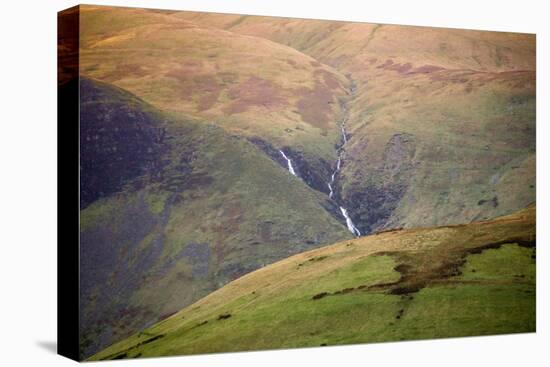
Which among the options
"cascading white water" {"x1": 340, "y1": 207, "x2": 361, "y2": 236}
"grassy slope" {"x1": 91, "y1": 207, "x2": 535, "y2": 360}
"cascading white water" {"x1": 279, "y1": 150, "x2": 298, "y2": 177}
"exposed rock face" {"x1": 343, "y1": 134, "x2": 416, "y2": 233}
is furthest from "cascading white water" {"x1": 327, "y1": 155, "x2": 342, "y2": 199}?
"grassy slope" {"x1": 91, "y1": 207, "x2": 535, "y2": 360}

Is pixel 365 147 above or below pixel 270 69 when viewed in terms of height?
below

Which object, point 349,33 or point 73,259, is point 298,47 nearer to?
point 349,33

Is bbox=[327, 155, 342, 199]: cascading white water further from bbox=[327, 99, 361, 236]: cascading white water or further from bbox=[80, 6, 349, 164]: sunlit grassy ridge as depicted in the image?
bbox=[80, 6, 349, 164]: sunlit grassy ridge

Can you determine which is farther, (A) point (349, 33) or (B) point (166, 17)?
(A) point (349, 33)

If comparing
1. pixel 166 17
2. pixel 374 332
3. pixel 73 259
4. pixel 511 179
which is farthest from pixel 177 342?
pixel 511 179

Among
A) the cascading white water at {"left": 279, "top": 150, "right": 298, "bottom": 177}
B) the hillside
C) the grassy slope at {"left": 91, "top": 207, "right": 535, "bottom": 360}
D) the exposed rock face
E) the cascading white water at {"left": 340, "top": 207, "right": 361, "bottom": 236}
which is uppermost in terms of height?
the hillside

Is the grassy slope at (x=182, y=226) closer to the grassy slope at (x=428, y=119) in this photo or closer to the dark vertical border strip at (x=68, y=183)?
the dark vertical border strip at (x=68, y=183)

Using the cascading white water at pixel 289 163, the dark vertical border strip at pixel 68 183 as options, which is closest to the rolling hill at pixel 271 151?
the cascading white water at pixel 289 163
